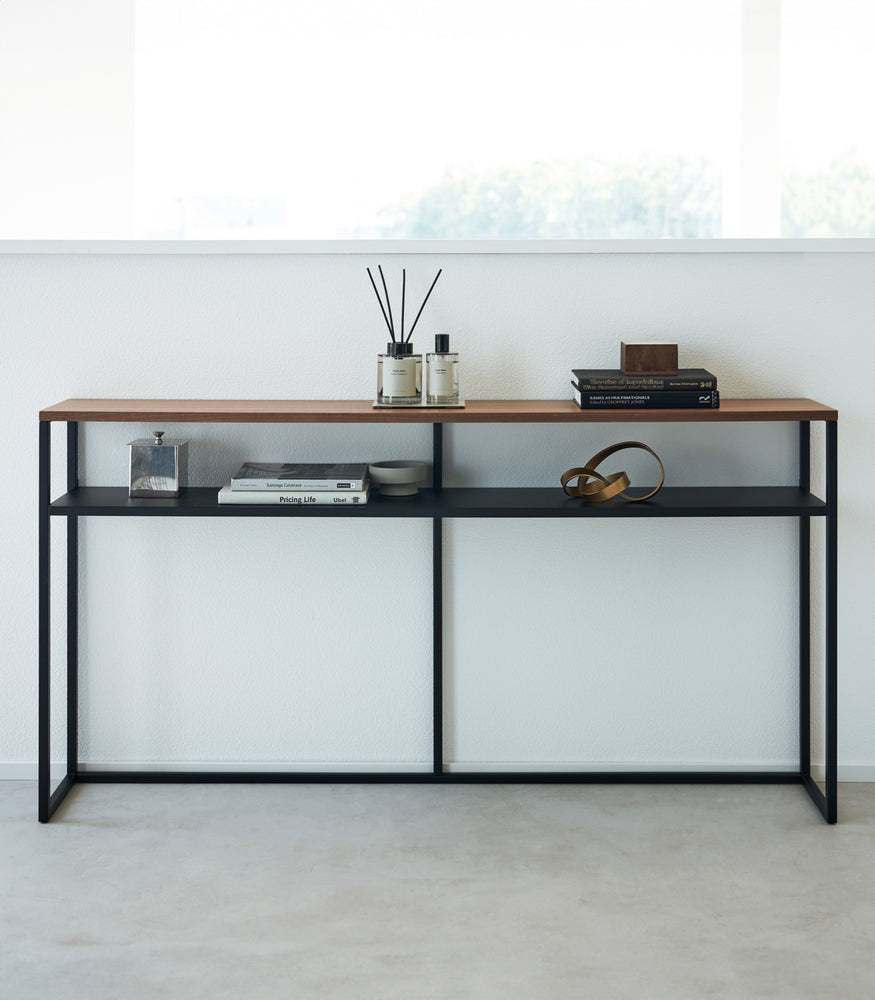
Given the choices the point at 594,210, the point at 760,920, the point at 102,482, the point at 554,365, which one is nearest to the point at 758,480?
the point at 554,365

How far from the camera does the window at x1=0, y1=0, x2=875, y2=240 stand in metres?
4.78

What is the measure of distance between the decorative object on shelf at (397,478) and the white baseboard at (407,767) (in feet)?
2.47

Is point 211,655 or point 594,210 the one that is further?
point 594,210

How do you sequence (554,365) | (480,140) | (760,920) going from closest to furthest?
(760,920)
(554,365)
(480,140)

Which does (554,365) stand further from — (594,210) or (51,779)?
(594,210)

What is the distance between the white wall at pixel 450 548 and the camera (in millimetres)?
2754

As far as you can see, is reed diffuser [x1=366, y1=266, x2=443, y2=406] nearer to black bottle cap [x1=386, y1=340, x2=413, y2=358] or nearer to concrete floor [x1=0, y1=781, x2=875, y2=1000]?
black bottle cap [x1=386, y1=340, x2=413, y2=358]

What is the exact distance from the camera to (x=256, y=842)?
8.26 ft

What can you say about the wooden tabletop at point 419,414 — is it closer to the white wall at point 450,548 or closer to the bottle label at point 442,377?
the bottle label at point 442,377

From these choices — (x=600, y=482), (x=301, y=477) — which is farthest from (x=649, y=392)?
(x=301, y=477)

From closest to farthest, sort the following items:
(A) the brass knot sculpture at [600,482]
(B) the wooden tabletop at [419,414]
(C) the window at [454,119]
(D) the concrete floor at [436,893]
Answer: (D) the concrete floor at [436,893]
(B) the wooden tabletop at [419,414]
(A) the brass knot sculpture at [600,482]
(C) the window at [454,119]

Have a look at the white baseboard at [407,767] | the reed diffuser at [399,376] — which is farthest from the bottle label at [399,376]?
the white baseboard at [407,767]

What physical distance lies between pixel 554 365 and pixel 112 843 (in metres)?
1.56

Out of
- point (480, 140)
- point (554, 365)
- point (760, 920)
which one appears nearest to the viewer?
point (760, 920)
